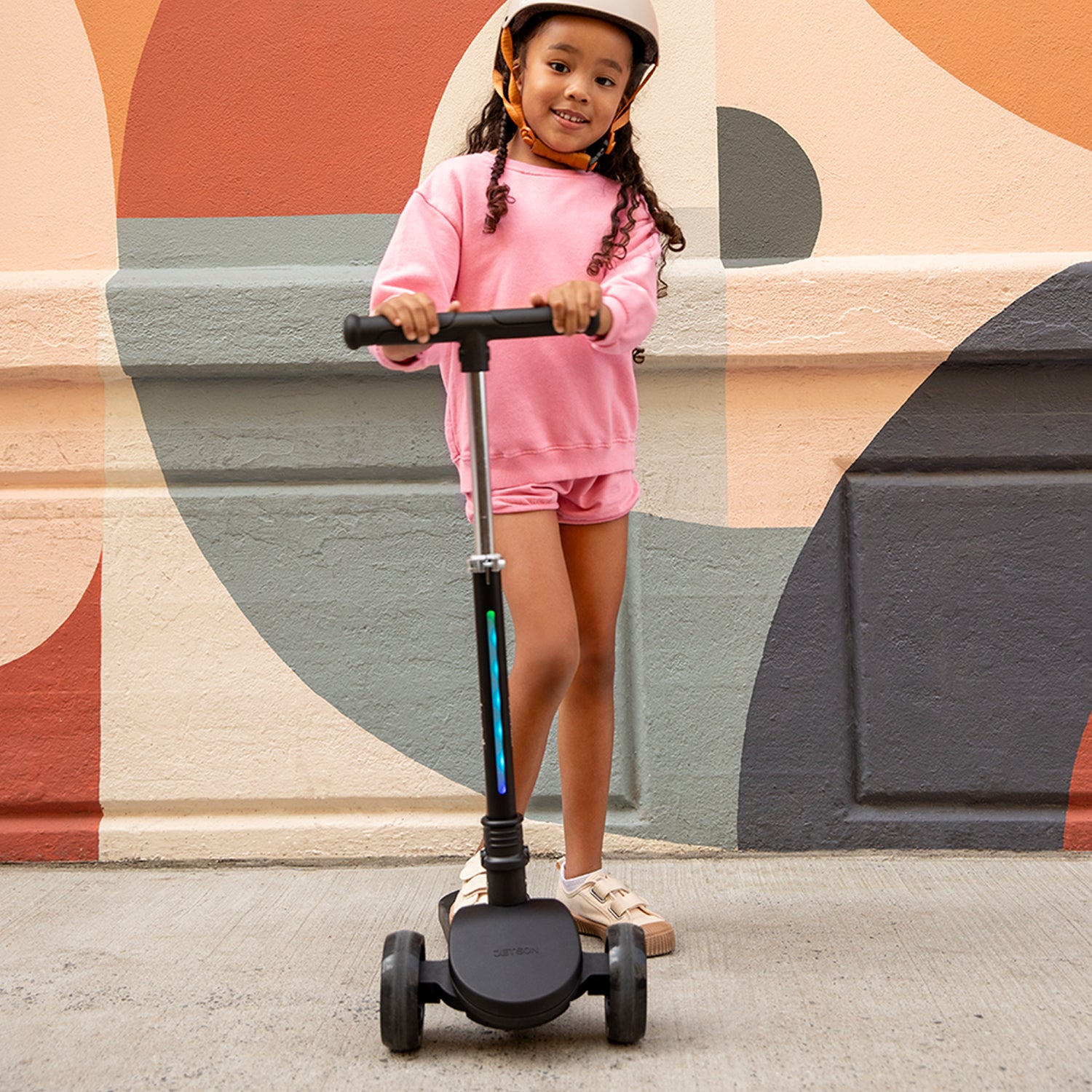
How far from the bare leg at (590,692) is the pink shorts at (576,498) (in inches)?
1.0

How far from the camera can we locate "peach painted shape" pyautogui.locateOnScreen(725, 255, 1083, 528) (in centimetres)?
283

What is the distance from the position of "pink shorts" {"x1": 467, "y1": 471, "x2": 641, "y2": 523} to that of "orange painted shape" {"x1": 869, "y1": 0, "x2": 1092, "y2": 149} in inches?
57.7

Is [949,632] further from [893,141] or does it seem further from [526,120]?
[526,120]

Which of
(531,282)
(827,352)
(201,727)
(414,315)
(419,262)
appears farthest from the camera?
(201,727)

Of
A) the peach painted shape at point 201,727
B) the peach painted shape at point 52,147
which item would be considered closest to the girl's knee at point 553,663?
the peach painted shape at point 201,727

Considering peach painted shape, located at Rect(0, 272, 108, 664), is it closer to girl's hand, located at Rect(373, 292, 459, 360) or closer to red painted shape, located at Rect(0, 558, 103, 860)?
red painted shape, located at Rect(0, 558, 103, 860)

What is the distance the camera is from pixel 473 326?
5.72 ft

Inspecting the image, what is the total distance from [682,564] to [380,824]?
0.96 m

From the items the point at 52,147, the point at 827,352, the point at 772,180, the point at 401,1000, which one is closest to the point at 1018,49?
the point at 772,180

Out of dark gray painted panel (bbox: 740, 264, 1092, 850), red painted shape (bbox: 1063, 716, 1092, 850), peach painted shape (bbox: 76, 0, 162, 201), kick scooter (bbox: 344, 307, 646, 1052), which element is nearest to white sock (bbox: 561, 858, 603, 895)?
kick scooter (bbox: 344, 307, 646, 1052)

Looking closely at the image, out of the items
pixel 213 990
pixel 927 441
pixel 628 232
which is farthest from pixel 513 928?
pixel 927 441

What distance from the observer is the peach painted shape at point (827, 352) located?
2.83 m

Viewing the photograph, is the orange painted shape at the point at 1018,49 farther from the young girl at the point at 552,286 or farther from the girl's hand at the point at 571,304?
the girl's hand at the point at 571,304

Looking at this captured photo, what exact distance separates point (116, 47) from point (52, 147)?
292 mm
